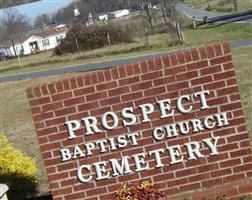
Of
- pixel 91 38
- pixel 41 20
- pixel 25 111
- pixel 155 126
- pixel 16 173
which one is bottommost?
pixel 41 20

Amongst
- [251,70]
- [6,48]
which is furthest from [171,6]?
[6,48]

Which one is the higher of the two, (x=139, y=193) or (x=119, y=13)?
(x=139, y=193)

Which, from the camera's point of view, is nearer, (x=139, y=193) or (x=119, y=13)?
(x=139, y=193)

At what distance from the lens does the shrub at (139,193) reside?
5.61 m

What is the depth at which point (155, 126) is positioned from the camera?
19.6ft

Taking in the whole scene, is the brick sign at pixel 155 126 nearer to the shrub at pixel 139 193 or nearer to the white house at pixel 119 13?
the shrub at pixel 139 193

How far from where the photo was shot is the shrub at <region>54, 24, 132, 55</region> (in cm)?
4669

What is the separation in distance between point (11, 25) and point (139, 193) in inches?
2957

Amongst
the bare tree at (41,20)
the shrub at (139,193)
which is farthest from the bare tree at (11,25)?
the shrub at (139,193)

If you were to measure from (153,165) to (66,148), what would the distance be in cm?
92

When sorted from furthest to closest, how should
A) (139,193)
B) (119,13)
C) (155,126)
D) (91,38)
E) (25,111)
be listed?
1. (119,13)
2. (91,38)
3. (25,111)
4. (155,126)
5. (139,193)

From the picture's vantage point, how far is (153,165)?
6.03m

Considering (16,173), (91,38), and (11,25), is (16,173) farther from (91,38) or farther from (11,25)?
(11,25)

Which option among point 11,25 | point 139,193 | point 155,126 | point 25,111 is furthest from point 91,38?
point 139,193
